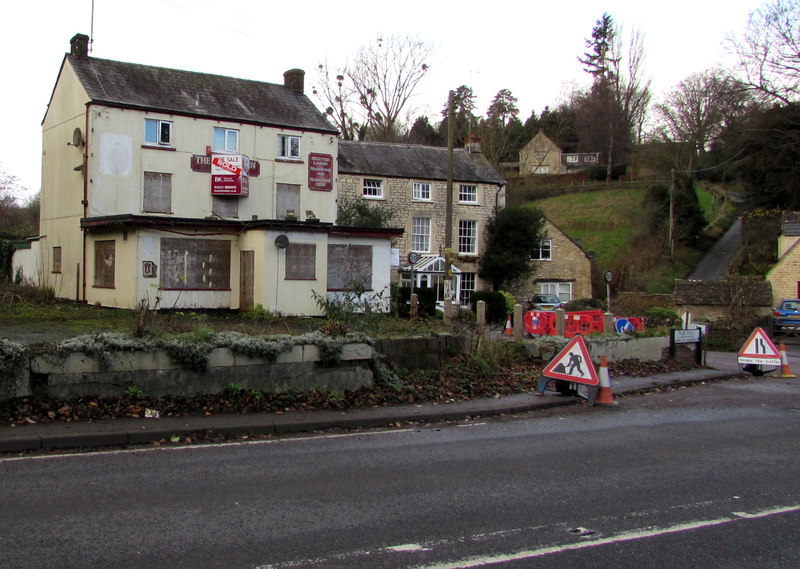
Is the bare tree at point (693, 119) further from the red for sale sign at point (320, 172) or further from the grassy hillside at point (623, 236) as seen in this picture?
the red for sale sign at point (320, 172)

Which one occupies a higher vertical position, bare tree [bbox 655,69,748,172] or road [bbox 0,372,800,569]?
bare tree [bbox 655,69,748,172]

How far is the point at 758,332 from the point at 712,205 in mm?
47697

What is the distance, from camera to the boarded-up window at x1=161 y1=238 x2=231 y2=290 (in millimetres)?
21469

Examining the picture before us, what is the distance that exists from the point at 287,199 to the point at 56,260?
9732 mm

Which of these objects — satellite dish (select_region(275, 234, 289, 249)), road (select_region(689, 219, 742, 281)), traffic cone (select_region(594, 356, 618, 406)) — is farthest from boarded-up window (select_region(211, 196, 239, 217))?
road (select_region(689, 219, 742, 281))

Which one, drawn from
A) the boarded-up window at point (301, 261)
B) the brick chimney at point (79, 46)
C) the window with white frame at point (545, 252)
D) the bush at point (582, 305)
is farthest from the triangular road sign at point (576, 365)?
the window with white frame at point (545, 252)

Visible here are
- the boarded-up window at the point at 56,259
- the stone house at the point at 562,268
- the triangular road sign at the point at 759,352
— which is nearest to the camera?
the triangular road sign at the point at 759,352

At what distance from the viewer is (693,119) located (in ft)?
185

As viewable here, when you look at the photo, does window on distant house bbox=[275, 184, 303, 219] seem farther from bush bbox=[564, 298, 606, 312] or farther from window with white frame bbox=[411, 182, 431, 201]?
bush bbox=[564, 298, 606, 312]

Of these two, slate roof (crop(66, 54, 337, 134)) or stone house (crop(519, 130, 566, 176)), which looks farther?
stone house (crop(519, 130, 566, 176))

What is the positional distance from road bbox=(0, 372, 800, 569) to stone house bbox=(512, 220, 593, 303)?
37314 millimetres

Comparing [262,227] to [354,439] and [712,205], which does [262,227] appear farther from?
[712,205]

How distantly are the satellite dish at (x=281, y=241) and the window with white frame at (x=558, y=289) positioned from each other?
27.5 metres

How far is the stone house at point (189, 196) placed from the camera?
2147cm
